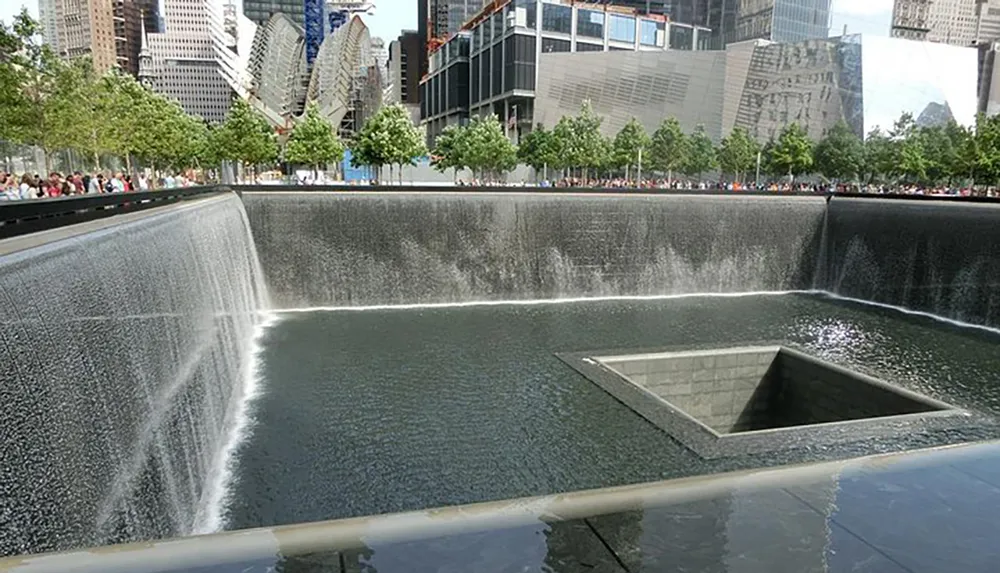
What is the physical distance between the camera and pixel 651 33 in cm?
6775

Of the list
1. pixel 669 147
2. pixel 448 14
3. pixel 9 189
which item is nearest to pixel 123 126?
pixel 9 189

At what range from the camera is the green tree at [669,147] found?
43.3 meters

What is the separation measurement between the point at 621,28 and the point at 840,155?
31559 mm

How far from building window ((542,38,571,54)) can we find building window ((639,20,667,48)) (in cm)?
836

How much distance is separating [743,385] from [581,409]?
315 centimetres

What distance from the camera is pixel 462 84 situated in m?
78.8

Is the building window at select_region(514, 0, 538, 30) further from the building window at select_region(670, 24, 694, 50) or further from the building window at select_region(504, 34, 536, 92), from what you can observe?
the building window at select_region(670, 24, 694, 50)

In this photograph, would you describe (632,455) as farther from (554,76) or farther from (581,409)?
(554,76)

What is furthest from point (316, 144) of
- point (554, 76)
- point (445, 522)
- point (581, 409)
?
point (445, 522)

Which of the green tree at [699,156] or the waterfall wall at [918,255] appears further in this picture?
the green tree at [699,156]

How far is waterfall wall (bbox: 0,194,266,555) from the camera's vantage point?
3.10m

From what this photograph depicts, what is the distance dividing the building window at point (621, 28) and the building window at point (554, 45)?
16.7 ft

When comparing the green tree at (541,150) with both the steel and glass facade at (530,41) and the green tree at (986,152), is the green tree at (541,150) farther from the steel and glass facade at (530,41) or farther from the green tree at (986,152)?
the green tree at (986,152)

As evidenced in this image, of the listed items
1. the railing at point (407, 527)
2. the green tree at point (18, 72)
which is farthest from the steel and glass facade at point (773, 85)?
the railing at point (407, 527)
